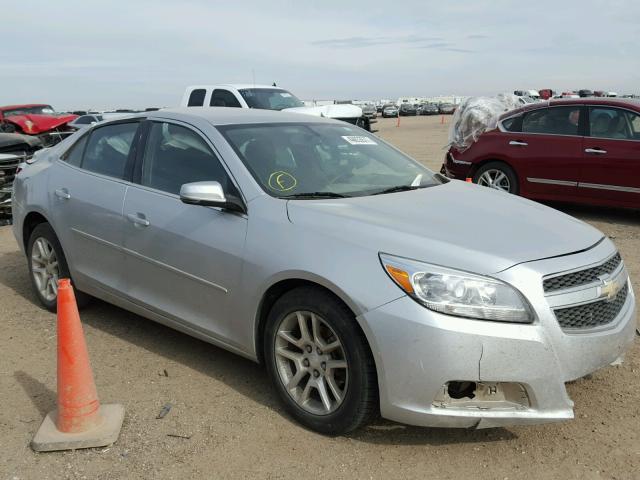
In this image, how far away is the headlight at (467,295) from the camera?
2742 mm

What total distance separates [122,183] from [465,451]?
277 centimetres

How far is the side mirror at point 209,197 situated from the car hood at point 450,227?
0.33m

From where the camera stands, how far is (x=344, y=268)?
9.71 feet

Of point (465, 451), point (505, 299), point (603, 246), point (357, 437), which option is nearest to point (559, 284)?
point (505, 299)

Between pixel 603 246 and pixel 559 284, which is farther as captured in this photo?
pixel 603 246

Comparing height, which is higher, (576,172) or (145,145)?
(145,145)

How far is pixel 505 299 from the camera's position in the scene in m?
2.76

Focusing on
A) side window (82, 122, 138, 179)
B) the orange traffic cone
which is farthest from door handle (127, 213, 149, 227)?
the orange traffic cone

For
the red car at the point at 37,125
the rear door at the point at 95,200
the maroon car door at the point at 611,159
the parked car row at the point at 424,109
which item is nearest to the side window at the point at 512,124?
the maroon car door at the point at 611,159

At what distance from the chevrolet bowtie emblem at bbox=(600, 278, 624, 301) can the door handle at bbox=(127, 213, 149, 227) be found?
2.63 m

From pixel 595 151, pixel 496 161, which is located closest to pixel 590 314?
pixel 595 151

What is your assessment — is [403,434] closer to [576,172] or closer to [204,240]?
[204,240]

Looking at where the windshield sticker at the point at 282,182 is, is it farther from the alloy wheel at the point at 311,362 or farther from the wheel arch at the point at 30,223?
the wheel arch at the point at 30,223

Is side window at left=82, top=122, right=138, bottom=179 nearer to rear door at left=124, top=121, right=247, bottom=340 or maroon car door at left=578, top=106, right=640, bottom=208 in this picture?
rear door at left=124, top=121, right=247, bottom=340
